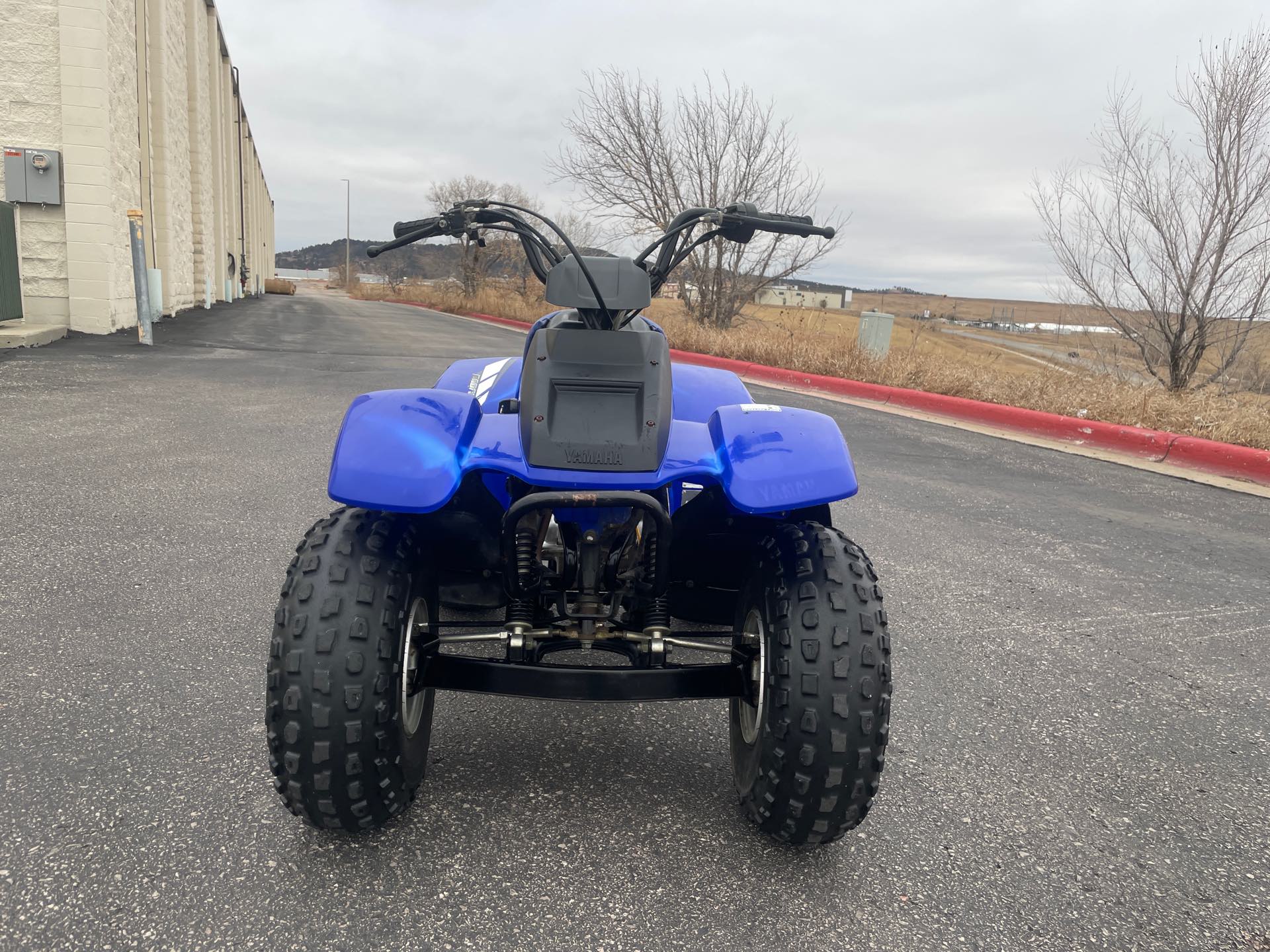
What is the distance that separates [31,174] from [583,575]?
46.1 feet

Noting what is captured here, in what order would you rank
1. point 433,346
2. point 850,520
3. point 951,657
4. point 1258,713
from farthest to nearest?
point 433,346 < point 850,520 < point 951,657 < point 1258,713

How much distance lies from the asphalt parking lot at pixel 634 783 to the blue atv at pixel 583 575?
0.22 metres

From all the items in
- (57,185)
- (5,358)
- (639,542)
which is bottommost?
(5,358)

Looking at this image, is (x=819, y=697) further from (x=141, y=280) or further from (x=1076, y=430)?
(x=141, y=280)

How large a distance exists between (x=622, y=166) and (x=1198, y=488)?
15.8 meters

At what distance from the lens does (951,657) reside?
338cm

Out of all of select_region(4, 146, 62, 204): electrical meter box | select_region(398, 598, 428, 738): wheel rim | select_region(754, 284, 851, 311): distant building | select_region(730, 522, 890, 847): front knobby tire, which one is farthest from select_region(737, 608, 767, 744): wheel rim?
select_region(754, 284, 851, 311): distant building

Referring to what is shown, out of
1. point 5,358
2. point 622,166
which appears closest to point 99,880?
point 5,358

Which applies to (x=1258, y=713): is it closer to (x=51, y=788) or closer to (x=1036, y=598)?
(x=1036, y=598)

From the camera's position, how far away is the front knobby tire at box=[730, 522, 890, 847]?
6.28 feet

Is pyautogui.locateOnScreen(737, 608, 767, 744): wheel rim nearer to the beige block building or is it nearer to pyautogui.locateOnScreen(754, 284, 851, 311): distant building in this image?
the beige block building

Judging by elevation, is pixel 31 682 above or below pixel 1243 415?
below

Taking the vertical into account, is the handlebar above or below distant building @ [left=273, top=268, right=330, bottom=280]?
above

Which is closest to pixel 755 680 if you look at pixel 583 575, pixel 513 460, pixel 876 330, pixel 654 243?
pixel 583 575
